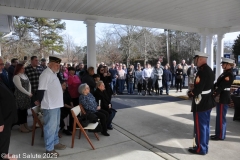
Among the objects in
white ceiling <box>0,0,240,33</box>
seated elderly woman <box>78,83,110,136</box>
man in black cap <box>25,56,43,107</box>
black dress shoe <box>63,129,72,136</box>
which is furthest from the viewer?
white ceiling <box>0,0,240,33</box>

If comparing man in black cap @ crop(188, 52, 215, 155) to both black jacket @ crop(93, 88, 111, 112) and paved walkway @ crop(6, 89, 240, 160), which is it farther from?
black jacket @ crop(93, 88, 111, 112)

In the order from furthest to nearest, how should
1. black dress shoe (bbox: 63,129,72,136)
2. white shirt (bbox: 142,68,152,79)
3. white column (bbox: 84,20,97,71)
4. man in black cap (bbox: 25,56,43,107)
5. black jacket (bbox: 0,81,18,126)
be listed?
white shirt (bbox: 142,68,152,79) < white column (bbox: 84,20,97,71) < man in black cap (bbox: 25,56,43,107) < black dress shoe (bbox: 63,129,72,136) < black jacket (bbox: 0,81,18,126)

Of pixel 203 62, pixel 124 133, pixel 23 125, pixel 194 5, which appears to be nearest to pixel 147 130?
pixel 124 133

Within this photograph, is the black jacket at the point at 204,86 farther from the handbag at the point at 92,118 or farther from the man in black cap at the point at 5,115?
the man in black cap at the point at 5,115

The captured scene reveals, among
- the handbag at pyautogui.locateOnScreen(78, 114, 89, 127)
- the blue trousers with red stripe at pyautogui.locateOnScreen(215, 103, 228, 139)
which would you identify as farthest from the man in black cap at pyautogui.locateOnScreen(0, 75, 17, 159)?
the blue trousers with red stripe at pyautogui.locateOnScreen(215, 103, 228, 139)

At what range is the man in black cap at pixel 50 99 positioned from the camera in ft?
10.3

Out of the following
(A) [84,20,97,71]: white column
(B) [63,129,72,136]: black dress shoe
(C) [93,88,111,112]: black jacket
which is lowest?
(B) [63,129,72,136]: black dress shoe

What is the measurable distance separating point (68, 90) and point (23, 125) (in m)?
1.27

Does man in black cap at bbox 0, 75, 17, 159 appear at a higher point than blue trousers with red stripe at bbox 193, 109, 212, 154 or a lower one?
higher

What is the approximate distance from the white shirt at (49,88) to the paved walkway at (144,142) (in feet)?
2.98

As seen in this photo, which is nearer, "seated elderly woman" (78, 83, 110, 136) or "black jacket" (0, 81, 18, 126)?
"black jacket" (0, 81, 18, 126)

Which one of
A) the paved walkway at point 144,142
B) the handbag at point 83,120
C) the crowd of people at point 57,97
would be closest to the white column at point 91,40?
the crowd of people at point 57,97

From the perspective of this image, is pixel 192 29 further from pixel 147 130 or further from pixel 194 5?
pixel 147 130

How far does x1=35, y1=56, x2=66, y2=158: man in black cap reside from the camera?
10.3ft
